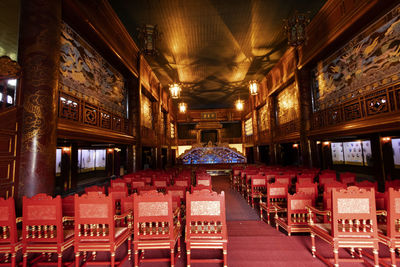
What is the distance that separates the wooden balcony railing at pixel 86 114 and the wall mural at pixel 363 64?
8.57 m

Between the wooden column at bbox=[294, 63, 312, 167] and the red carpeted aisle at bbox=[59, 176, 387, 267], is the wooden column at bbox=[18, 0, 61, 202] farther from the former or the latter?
the wooden column at bbox=[294, 63, 312, 167]

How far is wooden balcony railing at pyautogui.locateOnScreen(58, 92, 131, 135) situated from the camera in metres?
4.64

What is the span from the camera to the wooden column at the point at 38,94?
329 cm

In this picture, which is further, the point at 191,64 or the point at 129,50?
the point at 191,64

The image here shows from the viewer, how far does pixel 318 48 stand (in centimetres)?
651

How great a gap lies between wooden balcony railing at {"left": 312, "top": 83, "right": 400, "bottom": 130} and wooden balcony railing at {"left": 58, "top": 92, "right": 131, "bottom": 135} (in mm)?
8401

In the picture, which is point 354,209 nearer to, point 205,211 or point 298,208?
point 298,208

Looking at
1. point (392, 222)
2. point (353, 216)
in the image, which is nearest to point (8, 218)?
point (353, 216)

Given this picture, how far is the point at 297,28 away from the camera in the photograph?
532 centimetres

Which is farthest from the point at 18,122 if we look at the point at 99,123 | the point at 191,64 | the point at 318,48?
the point at 318,48

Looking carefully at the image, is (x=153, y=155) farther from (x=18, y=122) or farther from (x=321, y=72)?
(x=321, y=72)

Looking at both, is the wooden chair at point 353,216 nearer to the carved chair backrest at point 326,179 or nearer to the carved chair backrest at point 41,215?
the carved chair backrest at point 326,179

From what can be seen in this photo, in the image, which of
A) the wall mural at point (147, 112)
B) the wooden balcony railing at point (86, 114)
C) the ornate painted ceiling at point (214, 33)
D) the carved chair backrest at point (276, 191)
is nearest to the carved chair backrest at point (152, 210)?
the carved chair backrest at point (276, 191)

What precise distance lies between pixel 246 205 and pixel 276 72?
8.27 m
